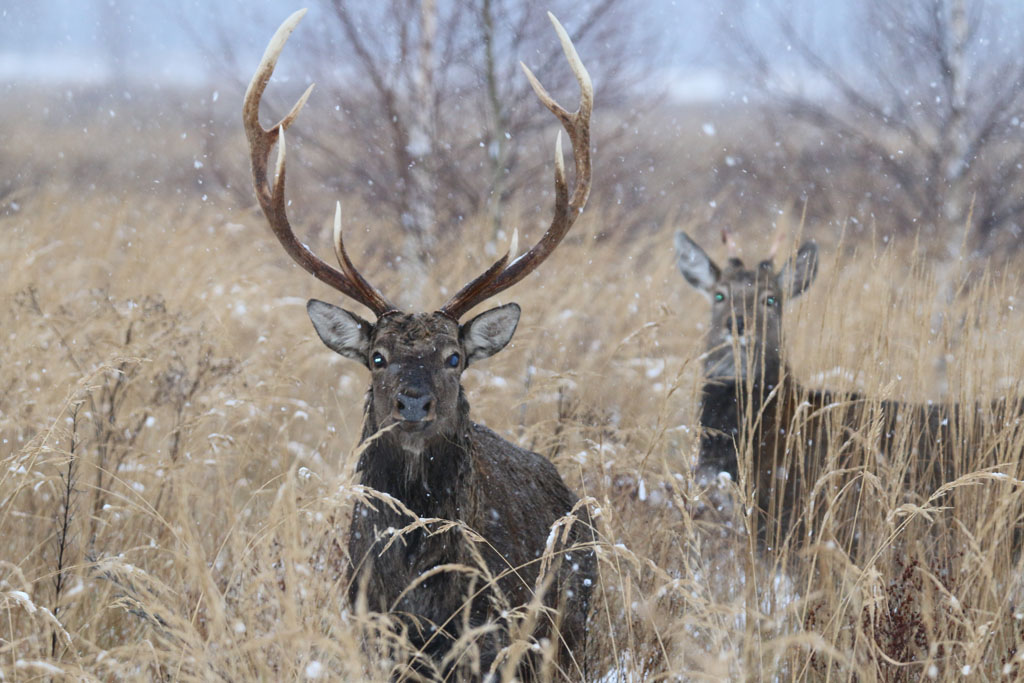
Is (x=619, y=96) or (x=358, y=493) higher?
(x=619, y=96)

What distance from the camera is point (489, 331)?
3.66 meters

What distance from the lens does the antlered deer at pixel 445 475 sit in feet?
10.4

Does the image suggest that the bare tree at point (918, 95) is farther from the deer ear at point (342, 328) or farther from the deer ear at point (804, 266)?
the deer ear at point (342, 328)

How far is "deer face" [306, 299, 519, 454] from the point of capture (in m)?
3.22

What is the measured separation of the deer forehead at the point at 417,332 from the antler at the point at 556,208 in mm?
84

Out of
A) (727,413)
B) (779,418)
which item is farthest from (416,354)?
(727,413)

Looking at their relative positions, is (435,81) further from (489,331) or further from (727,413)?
(489,331)

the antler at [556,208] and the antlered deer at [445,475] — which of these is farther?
the antler at [556,208]

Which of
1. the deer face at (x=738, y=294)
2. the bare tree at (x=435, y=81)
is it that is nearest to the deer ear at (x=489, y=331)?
the deer face at (x=738, y=294)

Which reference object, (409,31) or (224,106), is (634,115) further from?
(224,106)

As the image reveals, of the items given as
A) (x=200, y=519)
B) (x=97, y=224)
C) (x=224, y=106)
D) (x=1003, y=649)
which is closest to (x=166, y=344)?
(x=200, y=519)

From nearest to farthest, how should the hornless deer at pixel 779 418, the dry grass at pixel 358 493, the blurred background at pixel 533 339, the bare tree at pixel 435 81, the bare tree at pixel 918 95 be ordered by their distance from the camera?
the dry grass at pixel 358 493
the blurred background at pixel 533 339
the hornless deer at pixel 779 418
the bare tree at pixel 435 81
the bare tree at pixel 918 95

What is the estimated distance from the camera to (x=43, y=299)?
6.64 meters

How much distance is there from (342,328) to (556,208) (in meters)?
0.95
